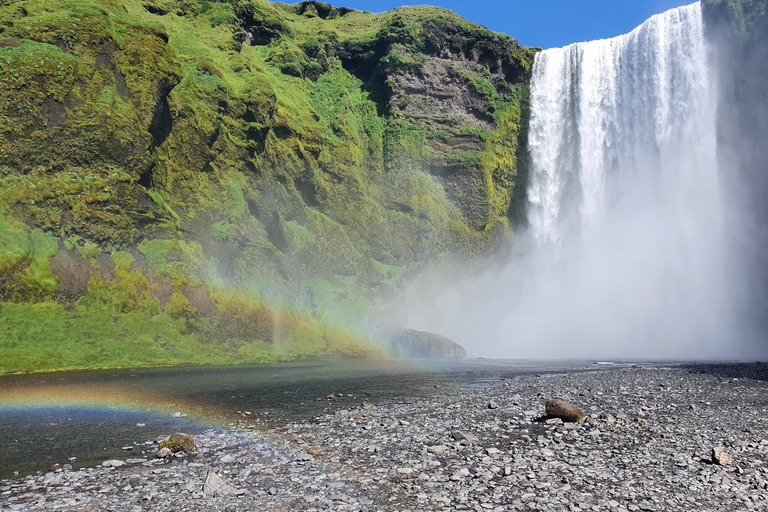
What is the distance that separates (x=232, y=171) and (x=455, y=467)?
4459 centimetres

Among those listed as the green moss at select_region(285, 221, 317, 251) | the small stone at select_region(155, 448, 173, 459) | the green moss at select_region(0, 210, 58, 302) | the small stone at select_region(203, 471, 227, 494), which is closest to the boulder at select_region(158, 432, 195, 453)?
the small stone at select_region(155, 448, 173, 459)

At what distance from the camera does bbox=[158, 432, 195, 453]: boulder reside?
10.4 m

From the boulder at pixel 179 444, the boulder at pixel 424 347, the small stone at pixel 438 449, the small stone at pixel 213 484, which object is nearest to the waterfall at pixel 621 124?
the boulder at pixel 424 347

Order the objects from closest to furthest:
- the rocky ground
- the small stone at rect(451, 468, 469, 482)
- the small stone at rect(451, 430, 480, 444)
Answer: the rocky ground → the small stone at rect(451, 468, 469, 482) → the small stone at rect(451, 430, 480, 444)

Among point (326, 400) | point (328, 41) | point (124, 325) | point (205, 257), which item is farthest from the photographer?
point (328, 41)

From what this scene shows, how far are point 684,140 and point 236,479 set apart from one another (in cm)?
5715

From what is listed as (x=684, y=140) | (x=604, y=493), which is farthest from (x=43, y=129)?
(x=684, y=140)

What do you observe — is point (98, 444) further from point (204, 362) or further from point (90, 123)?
point (90, 123)

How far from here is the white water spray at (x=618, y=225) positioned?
4847cm

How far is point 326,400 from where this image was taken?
1769cm

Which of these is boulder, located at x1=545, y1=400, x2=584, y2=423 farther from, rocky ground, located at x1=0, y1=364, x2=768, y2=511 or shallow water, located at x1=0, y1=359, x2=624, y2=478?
shallow water, located at x1=0, y1=359, x2=624, y2=478

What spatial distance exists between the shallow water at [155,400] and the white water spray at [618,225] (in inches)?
1046

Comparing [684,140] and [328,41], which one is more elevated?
[328,41]

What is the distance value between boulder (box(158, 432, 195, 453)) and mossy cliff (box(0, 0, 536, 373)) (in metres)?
20.5
